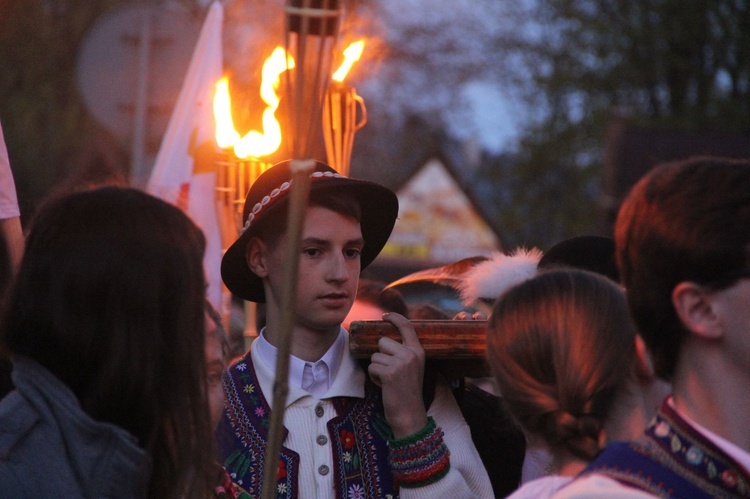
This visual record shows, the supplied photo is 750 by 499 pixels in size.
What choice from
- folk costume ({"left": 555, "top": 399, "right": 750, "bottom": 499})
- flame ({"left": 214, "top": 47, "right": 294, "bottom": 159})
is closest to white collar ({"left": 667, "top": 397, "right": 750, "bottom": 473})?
folk costume ({"left": 555, "top": 399, "right": 750, "bottom": 499})

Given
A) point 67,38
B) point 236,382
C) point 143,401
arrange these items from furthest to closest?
point 67,38, point 236,382, point 143,401

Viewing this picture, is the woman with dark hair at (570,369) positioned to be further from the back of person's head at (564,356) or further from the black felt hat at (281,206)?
the black felt hat at (281,206)

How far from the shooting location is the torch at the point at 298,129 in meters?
1.82

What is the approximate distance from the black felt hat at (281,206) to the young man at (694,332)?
121 cm

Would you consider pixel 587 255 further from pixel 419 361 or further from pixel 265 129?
pixel 265 129

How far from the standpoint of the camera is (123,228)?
2055 millimetres

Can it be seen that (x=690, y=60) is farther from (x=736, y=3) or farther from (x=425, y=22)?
(x=425, y=22)

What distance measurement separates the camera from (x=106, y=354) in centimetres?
199

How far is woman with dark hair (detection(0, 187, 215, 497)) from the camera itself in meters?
1.94

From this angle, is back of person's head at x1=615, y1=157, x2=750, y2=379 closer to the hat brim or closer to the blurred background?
the hat brim

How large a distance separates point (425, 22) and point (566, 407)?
20.0 m

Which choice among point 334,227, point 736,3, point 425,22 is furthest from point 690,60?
point 334,227

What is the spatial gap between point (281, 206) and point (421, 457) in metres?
0.77

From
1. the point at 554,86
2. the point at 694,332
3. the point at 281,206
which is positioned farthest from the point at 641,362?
the point at 554,86
